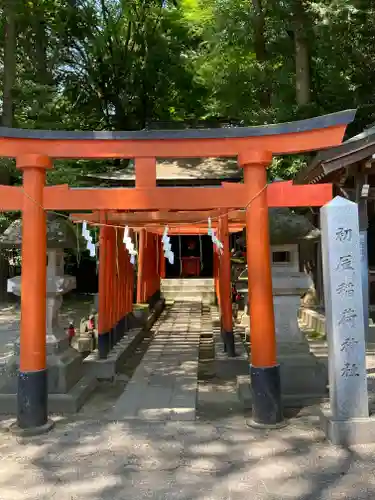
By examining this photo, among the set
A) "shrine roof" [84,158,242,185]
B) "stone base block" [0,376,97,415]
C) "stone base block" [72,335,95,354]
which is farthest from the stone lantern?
"shrine roof" [84,158,242,185]

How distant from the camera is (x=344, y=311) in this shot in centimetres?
462

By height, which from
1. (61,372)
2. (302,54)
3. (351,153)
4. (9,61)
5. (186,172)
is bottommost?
(61,372)

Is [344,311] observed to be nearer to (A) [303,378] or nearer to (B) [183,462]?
(A) [303,378]

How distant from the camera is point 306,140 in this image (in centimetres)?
525

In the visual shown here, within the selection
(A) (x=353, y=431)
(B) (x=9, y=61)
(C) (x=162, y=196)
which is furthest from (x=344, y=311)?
(B) (x=9, y=61)

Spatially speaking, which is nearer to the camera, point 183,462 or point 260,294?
point 183,462

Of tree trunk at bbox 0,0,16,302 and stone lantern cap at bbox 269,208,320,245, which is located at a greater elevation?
tree trunk at bbox 0,0,16,302

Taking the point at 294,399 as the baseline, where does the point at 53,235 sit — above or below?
above

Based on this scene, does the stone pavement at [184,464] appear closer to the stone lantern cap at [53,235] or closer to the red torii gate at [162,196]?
the red torii gate at [162,196]

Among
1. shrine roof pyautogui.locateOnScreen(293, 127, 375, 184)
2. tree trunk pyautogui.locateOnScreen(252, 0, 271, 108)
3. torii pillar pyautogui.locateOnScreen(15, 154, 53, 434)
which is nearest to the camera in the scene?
torii pillar pyautogui.locateOnScreen(15, 154, 53, 434)

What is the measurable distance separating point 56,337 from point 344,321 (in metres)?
3.92

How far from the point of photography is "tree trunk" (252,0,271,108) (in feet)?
48.0

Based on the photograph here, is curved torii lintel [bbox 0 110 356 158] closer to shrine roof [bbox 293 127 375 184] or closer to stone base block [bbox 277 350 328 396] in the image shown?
stone base block [bbox 277 350 328 396]

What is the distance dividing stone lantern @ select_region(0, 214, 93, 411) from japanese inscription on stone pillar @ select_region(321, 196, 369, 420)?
329 centimetres
